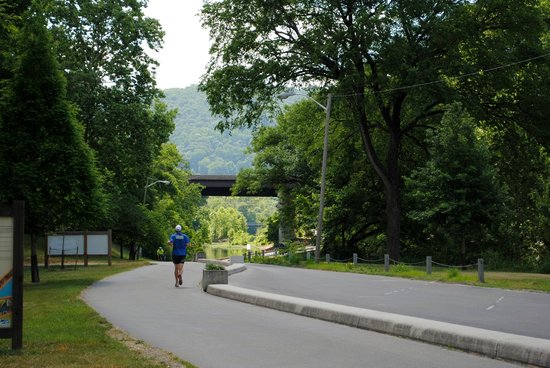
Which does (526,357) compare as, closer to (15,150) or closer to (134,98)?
(15,150)

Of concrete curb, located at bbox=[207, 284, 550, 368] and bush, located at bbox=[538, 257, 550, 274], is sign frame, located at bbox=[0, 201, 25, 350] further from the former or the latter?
bush, located at bbox=[538, 257, 550, 274]

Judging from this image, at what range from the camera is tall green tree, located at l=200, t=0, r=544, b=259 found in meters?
36.2

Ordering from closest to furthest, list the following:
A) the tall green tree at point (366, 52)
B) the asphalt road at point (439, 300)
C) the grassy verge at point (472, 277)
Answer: the asphalt road at point (439, 300), the grassy verge at point (472, 277), the tall green tree at point (366, 52)

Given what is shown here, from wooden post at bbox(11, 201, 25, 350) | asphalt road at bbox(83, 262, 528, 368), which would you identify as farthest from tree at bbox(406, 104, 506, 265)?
wooden post at bbox(11, 201, 25, 350)

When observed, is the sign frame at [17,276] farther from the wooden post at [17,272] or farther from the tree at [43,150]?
the tree at [43,150]

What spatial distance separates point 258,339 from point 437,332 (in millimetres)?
2710

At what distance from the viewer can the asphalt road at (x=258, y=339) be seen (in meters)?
9.36

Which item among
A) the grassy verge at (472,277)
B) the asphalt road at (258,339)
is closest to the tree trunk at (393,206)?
the grassy verge at (472,277)

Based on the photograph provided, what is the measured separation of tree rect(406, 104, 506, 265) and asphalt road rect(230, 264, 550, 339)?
844 centimetres

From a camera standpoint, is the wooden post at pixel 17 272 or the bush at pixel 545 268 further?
the bush at pixel 545 268

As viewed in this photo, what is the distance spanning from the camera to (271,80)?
40.0m

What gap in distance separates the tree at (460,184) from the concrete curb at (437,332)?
19600mm

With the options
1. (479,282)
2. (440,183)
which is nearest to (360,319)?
(479,282)

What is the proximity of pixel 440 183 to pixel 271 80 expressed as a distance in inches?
444
